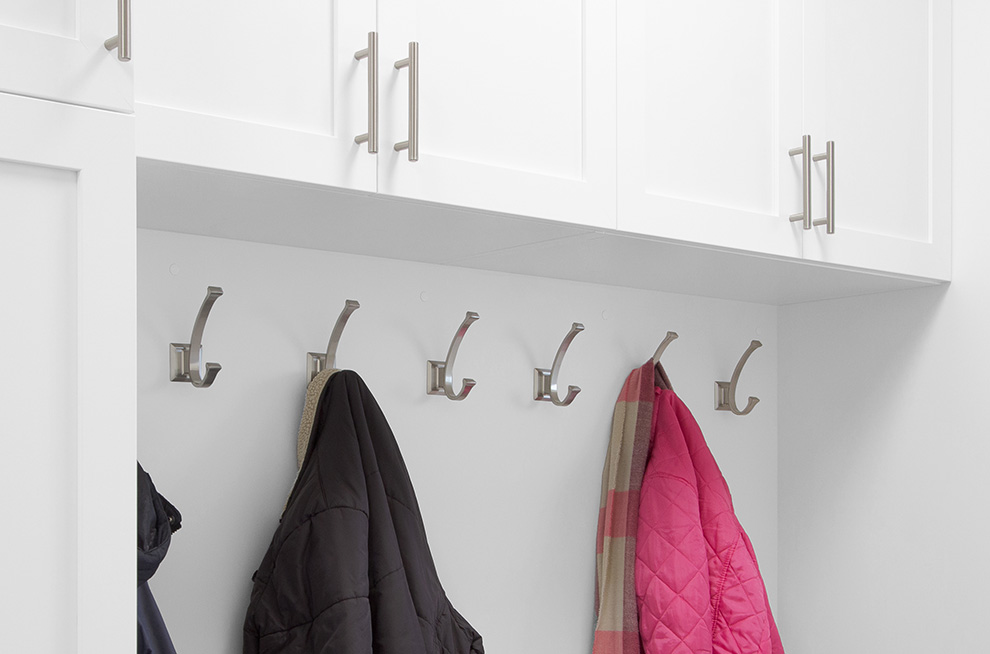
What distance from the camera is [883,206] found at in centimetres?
161

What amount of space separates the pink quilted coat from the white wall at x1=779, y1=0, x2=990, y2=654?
0.27m

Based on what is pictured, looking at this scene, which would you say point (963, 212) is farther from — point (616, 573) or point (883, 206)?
point (616, 573)

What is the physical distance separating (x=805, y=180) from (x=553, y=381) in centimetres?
53

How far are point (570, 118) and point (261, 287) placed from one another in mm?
503

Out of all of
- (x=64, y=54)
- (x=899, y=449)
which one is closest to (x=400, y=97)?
(x=64, y=54)

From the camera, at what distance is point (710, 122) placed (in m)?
1.40

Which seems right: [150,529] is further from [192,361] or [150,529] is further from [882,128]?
[882,128]

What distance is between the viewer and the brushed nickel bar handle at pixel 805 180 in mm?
1466

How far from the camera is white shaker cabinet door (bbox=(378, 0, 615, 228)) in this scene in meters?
1.09

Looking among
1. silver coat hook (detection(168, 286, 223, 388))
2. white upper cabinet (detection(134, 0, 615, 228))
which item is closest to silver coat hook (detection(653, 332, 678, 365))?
white upper cabinet (detection(134, 0, 615, 228))

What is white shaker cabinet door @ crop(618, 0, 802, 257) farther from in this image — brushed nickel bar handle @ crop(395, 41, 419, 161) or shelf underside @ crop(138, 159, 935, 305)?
brushed nickel bar handle @ crop(395, 41, 419, 161)

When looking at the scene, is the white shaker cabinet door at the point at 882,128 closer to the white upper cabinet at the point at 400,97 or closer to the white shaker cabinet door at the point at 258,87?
the white upper cabinet at the point at 400,97

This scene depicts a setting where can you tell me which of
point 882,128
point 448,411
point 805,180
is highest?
point 882,128

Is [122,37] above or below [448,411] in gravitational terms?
above
